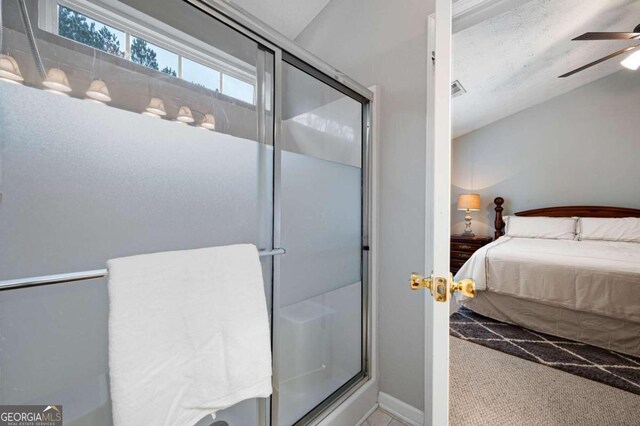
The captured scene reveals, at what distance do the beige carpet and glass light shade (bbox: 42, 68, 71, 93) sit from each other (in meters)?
2.16

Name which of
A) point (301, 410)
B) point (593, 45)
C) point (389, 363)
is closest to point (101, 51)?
point (301, 410)

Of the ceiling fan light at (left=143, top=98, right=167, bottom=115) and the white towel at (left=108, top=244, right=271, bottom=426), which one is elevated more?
the ceiling fan light at (left=143, top=98, right=167, bottom=115)

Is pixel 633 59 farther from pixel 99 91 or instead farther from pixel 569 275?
pixel 99 91

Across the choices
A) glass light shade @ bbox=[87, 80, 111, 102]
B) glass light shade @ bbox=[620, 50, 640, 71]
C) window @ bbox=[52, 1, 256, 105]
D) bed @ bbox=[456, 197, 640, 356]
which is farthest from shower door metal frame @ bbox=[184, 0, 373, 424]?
glass light shade @ bbox=[620, 50, 640, 71]

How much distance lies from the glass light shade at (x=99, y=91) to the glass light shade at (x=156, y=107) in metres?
0.10

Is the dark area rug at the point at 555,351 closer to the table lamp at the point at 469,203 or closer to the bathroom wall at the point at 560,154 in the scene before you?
the table lamp at the point at 469,203

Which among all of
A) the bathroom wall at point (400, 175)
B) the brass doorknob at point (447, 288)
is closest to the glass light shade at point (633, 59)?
the bathroom wall at point (400, 175)

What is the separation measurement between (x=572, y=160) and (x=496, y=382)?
12.1ft

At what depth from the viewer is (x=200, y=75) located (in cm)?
90

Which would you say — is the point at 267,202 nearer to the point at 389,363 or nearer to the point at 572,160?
the point at 389,363

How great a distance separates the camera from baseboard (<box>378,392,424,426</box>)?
56.4 inches

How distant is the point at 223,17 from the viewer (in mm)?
924

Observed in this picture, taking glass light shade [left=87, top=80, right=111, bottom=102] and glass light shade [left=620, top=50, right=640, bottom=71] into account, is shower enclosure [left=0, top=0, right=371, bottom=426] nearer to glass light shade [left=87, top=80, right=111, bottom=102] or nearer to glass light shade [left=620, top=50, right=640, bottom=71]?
glass light shade [left=87, top=80, right=111, bottom=102]

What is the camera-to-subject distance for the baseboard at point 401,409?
1434 millimetres
